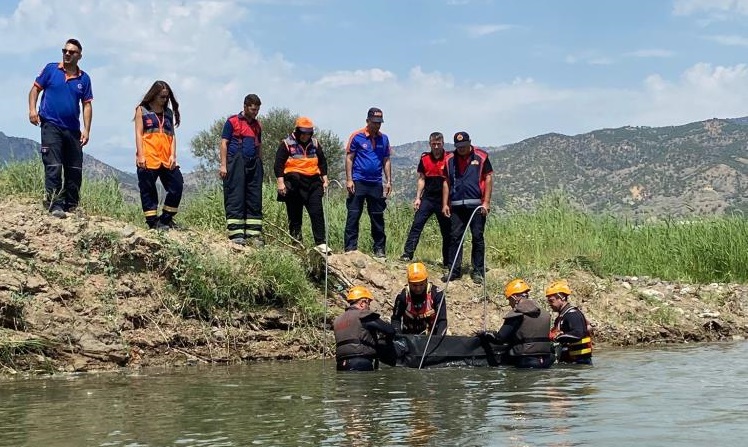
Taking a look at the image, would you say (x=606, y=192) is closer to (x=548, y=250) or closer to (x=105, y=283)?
(x=548, y=250)

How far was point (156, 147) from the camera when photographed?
43.4ft

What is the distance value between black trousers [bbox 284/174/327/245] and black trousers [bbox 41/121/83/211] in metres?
3.15

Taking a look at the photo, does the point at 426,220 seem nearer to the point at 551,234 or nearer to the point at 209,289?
the point at 209,289

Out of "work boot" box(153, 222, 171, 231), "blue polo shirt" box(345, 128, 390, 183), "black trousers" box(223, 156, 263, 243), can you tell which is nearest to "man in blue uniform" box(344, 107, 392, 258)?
"blue polo shirt" box(345, 128, 390, 183)

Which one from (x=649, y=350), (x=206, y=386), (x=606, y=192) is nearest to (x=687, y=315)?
(x=649, y=350)

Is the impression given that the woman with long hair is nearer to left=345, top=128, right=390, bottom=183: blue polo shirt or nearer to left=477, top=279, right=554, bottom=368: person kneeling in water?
left=345, top=128, right=390, bottom=183: blue polo shirt

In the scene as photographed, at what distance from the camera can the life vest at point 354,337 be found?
38.8 ft

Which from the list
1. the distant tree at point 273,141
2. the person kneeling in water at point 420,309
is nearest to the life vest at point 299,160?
the person kneeling in water at point 420,309

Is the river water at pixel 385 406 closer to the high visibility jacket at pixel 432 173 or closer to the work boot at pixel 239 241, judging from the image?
the work boot at pixel 239 241

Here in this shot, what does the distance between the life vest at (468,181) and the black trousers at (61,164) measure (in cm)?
567

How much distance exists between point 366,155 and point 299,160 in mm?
1166

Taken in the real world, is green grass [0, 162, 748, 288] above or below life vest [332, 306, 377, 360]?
above

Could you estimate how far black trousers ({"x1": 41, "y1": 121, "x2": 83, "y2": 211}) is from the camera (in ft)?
41.3

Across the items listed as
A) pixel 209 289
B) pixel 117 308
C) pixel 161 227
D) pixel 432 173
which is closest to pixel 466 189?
pixel 432 173
